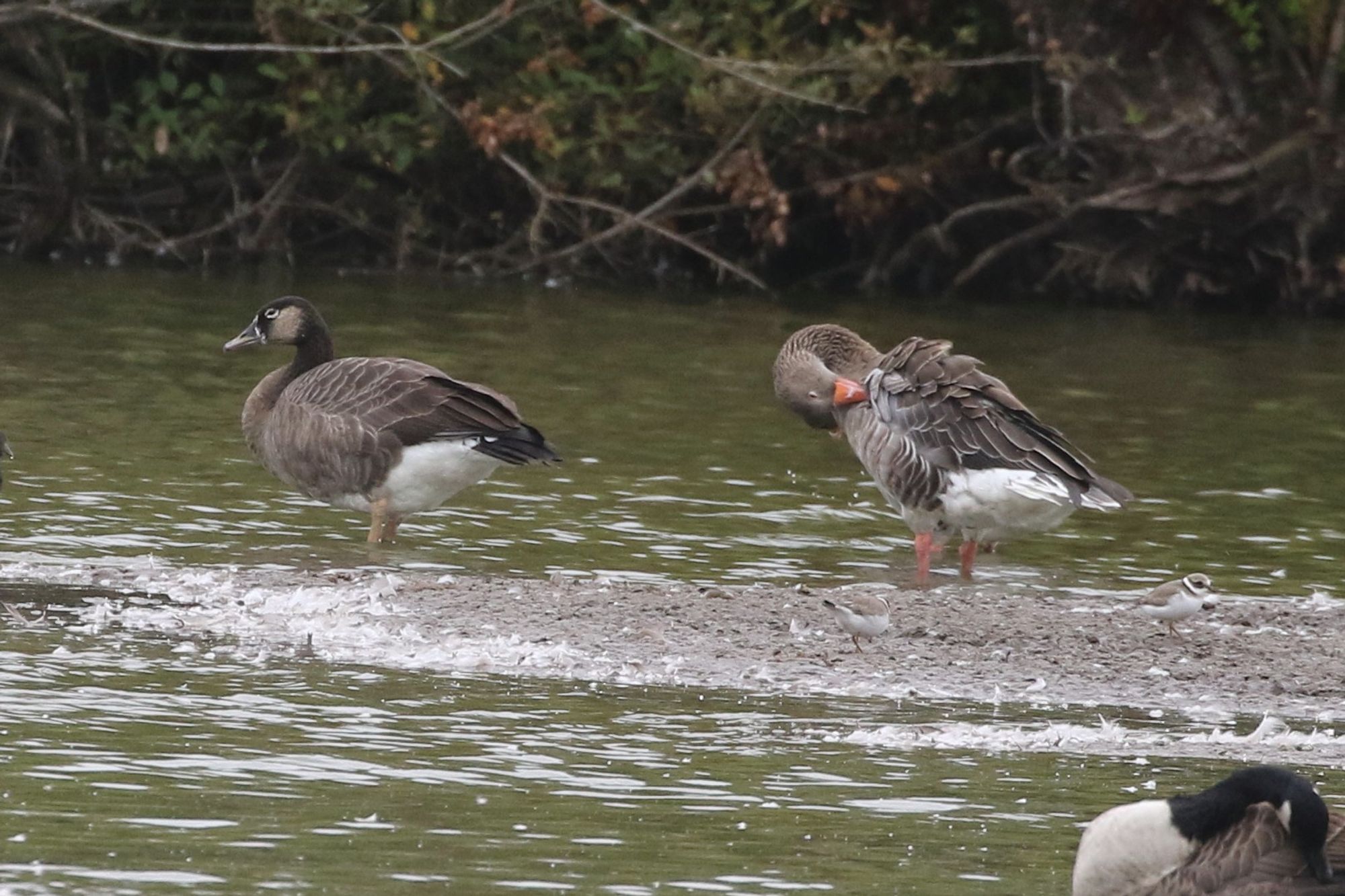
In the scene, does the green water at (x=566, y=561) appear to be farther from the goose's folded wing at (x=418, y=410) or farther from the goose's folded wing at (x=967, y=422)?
the goose's folded wing at (x=967, y=422)

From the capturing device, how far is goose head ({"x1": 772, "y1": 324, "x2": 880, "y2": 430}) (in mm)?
12469

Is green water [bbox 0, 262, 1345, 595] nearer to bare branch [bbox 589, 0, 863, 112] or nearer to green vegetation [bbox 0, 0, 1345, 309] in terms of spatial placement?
green vegetation [bbox 0, 0, 1345, 309]

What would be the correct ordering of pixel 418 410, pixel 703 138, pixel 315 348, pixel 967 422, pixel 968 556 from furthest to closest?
pixel 703 138 < pixel 315 348 < pixel 418 410 < pixel 968 556 < pixel 967 422

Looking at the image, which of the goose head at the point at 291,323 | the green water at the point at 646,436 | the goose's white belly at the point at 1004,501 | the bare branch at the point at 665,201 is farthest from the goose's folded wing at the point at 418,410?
the bare branch at the point at 665,201

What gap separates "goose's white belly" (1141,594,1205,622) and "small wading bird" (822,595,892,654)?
1.10 metres

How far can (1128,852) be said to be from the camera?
582cm

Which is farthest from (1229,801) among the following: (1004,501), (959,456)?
(959,456)

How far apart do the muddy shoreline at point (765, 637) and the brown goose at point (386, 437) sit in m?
1.23

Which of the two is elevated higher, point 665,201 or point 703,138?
point 703,138

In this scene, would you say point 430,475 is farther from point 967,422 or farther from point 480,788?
point 480,788

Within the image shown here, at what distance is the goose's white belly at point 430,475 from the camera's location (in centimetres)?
1150

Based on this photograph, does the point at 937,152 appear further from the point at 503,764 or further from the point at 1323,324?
the point at 503,764

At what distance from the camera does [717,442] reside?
15.3m

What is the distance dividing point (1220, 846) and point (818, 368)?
6.81 metres
